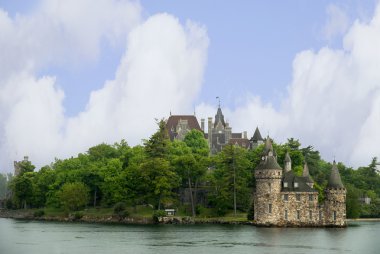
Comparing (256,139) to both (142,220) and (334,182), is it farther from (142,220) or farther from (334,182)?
(334,182)

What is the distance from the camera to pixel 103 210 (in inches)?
4560

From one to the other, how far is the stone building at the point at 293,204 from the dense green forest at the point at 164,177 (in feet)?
20.8

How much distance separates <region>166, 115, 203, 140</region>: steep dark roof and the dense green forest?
27.7 ft

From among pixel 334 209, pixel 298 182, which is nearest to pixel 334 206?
pixel 334 209

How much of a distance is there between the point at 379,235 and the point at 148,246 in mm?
31464

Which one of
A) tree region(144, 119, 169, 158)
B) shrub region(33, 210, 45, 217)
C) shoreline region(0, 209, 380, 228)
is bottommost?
shoreline region(0, 209, 380, 228)

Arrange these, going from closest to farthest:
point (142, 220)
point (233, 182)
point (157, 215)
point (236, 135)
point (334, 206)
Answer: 1. point (334, 206)
2. point (233, 182)
3. point (157, 215)
4. point (142, 220)
5. point (236, 135)

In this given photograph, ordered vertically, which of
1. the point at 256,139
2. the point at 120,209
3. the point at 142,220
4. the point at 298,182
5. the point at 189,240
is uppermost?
the point at 256,139

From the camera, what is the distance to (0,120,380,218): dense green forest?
347 feet

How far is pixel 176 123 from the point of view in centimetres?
14638

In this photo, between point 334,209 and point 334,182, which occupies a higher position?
point 334,182

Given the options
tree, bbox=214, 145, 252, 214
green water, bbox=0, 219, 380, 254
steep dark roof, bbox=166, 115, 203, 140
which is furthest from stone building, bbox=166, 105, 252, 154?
green water, bbox=0, 219, 380, 254

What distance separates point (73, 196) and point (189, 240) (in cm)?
4825

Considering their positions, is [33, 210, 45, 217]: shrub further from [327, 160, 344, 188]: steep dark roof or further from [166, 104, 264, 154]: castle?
[327, 160, 344, 188]: steep dark roof
